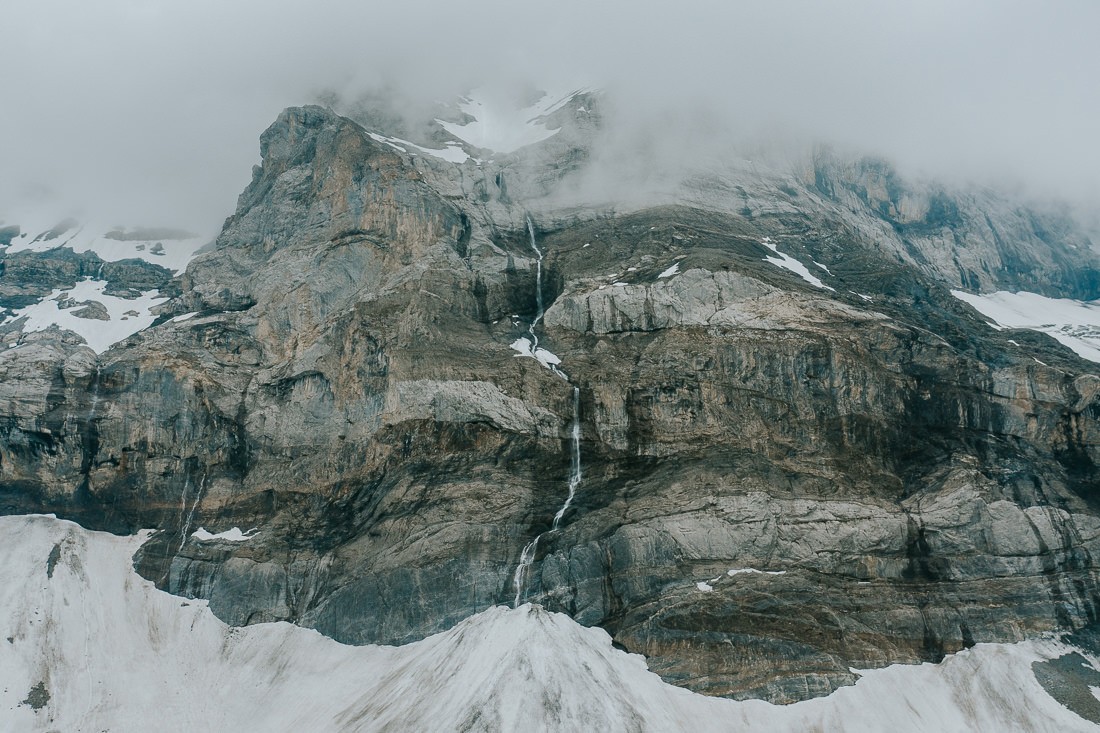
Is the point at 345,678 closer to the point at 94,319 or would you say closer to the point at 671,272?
the point at 671,272

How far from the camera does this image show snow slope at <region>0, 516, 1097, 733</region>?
48125 mm

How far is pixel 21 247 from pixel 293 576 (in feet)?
350

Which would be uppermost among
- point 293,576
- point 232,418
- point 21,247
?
point 21,247

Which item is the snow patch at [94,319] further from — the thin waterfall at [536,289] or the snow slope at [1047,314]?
the snow slope at [1047,314]

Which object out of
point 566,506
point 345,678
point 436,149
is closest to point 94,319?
point 436,149

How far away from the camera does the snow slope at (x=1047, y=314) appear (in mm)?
100125

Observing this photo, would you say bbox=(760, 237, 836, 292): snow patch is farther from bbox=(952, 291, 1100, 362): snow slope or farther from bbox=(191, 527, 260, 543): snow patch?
bbox=(191, 527, 260, 543): snow patch

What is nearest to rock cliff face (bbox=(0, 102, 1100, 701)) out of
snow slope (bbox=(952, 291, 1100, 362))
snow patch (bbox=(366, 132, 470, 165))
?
snow patch (bbox=(366, 132, 470, 165))

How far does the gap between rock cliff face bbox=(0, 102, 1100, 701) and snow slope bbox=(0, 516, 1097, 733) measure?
5.93 ft

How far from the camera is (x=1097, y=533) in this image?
5716 cm

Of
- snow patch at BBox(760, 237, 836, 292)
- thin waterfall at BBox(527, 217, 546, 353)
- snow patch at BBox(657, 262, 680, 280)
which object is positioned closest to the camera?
thin waterfall at BBox(527, 217, 546, 353)

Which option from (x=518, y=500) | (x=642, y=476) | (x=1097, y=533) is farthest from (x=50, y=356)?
(x=1097, y=533)

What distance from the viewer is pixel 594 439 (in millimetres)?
64125

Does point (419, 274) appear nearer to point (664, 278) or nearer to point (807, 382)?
point (664, 278)
